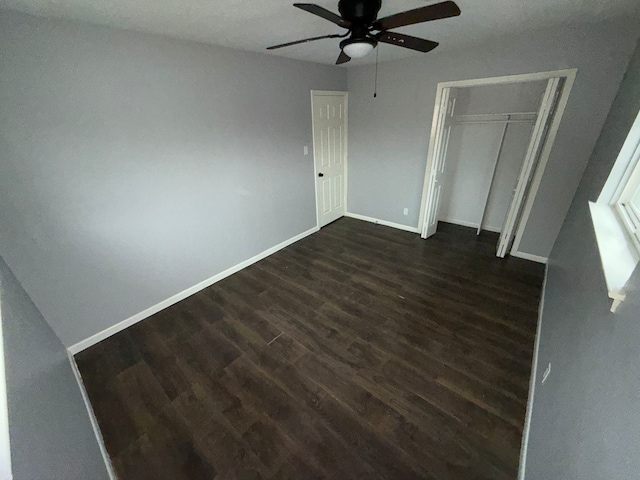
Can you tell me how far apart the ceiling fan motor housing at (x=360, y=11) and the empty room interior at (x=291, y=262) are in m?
0.01

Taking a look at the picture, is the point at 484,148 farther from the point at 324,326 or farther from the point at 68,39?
the point at 68,39

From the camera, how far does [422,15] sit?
1253mm

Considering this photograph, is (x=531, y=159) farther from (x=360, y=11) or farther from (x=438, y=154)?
(x=360, y=11)

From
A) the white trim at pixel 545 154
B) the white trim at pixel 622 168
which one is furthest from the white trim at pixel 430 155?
the white trim at pixel 622 168

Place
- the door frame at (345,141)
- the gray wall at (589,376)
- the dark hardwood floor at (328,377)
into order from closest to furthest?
the gray wall at (589,376) < the dark hardwood floor at (328,377) < the door frame at (345,141)

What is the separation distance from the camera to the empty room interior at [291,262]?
3.99ft

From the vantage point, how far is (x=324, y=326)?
2.30m

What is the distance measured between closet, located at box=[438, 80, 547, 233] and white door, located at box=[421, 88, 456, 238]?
9 cm

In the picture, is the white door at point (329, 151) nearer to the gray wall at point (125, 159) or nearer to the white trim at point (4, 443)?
the gray wall at point (125, 159)

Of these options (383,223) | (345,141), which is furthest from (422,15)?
(383,223)

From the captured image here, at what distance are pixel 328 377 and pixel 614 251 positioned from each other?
5.66 feet

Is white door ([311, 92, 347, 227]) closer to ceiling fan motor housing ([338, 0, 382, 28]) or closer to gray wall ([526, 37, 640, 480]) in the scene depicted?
ceiling fan motor housing ([338, 0, 382, 28])

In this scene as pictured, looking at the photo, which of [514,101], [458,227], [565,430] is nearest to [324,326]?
[565,430]

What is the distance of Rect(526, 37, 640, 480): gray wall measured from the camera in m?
0.67
